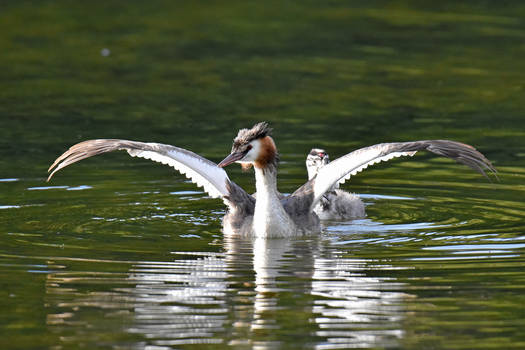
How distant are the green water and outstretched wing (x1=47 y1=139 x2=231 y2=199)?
57 centimetres

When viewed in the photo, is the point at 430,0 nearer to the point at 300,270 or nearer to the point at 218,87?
the point at 218,87

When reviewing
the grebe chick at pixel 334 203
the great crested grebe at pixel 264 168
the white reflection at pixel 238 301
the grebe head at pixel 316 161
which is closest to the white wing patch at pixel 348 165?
the great crested grebe at pixel 264 168

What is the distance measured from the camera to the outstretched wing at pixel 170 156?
12453 mm

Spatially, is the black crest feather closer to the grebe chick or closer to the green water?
the green water

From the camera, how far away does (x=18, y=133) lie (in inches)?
757

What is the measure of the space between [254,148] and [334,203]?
2.29 metres

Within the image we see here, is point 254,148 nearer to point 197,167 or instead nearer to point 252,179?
point 197,167

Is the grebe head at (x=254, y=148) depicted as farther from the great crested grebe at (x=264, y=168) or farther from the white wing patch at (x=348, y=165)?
the white wing patch at (x=348, y=165)

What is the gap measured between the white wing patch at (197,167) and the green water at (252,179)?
520 millimetres

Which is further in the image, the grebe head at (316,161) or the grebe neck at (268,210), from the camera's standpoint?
the grebe head at (316,161)

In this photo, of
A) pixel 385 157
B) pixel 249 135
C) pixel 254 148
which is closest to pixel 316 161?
pixel 254 148

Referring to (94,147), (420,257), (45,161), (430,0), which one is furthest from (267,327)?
(430,0)

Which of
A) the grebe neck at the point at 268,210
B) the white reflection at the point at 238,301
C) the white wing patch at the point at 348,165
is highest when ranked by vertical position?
the white wing patch at the point at 348,165

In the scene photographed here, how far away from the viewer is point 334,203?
15070 mm
